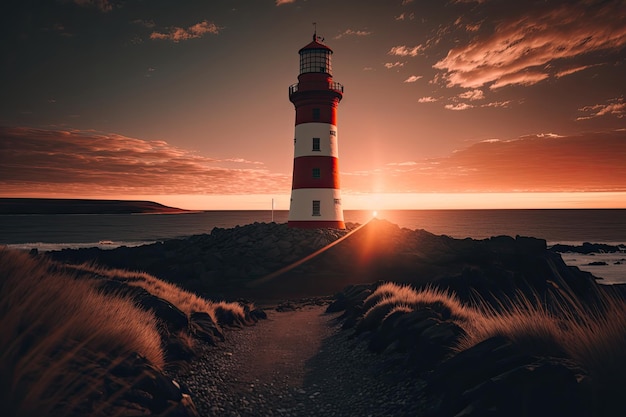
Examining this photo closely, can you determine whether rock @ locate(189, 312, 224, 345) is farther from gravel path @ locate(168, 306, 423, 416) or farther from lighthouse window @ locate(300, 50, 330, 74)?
lighthouse window @ locate(300, 50, 330, 74)

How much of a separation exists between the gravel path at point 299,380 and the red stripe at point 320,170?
21248 mm

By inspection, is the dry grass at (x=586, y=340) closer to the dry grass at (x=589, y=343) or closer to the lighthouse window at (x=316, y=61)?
the dry grass at (x=589, y=343)

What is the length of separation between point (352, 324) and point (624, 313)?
323 inches

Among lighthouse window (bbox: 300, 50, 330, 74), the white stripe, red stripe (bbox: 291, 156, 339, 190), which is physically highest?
lighthouse window (bbox: 300, 50, 330, 74)

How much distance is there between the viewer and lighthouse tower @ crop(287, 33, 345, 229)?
3284 centimetres

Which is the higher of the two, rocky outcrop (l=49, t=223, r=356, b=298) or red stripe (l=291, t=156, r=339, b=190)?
red stripe (l=291, t=156, r=339, b=190)

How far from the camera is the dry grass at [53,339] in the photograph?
4492mm

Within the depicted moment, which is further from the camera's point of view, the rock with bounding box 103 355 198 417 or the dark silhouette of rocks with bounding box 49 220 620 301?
the dark silhouette of rocks with bounding box 49 220 620 301

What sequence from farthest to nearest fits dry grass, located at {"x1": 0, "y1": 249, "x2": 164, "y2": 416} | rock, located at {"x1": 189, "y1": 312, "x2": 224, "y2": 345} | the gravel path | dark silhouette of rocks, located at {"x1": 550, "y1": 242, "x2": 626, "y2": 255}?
1. dark silhouette of rocks, located at {"x1": 550, "y1": 242, "x2": 626, "y2": 255}
2. rock, located at {"x1": 189, "y1": 312, "x2": 224, "y2": 345}
3. the gravel path
4. dry grass, located at {"x1": 0, "y1": 249, "x2": 164, "y2": 416}

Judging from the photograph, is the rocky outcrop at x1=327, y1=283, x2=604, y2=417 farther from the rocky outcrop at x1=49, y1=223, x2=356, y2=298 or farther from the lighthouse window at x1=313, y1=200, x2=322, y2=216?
the lighthouse window at x1=313, y1=200, x2=322, y2=216

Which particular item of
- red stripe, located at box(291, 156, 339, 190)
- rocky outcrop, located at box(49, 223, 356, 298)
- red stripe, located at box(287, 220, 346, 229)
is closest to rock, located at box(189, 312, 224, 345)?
rocky outcrop, located at box(49, 223, 356, 298)

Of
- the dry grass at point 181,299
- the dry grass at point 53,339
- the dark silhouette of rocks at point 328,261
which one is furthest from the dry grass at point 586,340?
the dark silhouette of rocks at point 328,261

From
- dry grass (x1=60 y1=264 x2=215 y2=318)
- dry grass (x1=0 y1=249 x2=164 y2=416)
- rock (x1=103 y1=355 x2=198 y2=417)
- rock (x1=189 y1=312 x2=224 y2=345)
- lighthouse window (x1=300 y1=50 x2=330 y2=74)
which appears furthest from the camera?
lighthouse window (x1=300 y1=50 x2=330 y2=74)

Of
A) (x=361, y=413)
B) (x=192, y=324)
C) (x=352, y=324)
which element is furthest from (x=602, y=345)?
(x=192, y=324)
